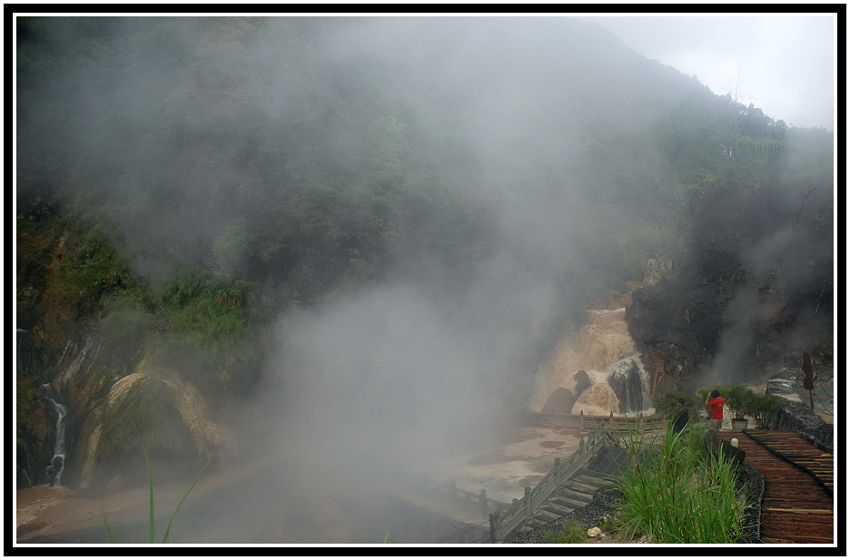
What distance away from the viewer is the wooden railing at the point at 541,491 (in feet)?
24.8

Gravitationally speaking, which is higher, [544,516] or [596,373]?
[596,373]

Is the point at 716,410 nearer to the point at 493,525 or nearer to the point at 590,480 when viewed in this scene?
the point at 590,480

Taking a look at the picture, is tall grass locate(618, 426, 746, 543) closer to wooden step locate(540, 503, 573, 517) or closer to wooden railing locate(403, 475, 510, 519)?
wooden step locate(540, 503, 573, 517)

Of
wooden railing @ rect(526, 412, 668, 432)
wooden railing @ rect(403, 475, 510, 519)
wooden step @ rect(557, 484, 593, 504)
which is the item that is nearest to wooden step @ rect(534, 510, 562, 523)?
wooden step @ rect(557, 484, 593, 504)

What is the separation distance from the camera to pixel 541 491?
8.17 metres

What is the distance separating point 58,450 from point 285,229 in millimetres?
8311

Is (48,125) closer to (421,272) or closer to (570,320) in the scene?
(421,272)

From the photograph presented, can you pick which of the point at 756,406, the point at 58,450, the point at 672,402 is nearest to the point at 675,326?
the point at 672,402

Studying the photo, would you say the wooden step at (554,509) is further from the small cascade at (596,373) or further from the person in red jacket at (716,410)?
the small cascade at (596,373)

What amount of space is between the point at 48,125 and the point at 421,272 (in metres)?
11.8

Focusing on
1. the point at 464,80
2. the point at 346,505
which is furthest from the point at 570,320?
the point at 464,80

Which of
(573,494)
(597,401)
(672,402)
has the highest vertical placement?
(672,402)

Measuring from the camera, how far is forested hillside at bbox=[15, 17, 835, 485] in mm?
11914

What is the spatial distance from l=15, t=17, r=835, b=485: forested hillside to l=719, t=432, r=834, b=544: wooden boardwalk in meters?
10.5
